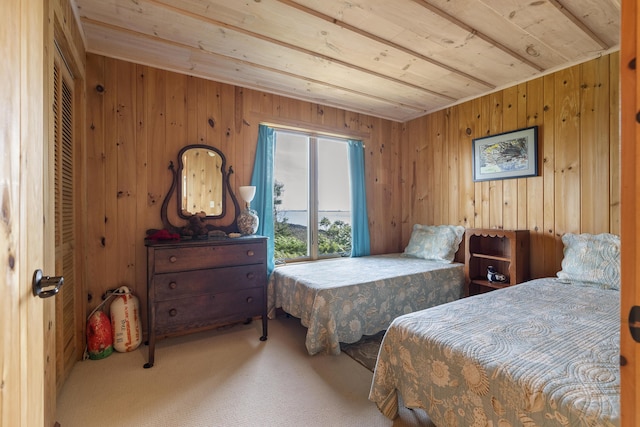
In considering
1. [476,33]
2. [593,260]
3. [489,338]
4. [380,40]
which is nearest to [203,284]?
[489,338]

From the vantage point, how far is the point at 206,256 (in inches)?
89.2

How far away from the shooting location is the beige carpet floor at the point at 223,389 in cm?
156

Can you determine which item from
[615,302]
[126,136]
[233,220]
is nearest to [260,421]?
[233,220]

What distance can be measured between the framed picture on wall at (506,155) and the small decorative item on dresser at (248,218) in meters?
2.42

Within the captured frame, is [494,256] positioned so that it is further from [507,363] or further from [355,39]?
[355,39]

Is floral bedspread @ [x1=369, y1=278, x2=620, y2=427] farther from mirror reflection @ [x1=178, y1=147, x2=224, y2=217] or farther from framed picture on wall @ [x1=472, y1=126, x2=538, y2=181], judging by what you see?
mirror reflection @ [x1=178, y1=147, x2=224, y2=217]

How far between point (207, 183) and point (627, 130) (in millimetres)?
2757

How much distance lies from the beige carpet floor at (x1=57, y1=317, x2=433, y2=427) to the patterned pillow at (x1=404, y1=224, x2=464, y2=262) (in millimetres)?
1677

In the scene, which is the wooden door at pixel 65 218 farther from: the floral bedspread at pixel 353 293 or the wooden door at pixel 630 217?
the wooden door at pixel 630 217

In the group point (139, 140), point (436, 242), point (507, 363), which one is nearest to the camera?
point (507, 363)

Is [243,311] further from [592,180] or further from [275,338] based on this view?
[592,180]

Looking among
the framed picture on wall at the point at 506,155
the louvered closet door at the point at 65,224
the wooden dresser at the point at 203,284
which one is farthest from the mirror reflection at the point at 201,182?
the framed picture on wall at the point at 506,155

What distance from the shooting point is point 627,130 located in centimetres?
52

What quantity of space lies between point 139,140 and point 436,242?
318 centimetres
